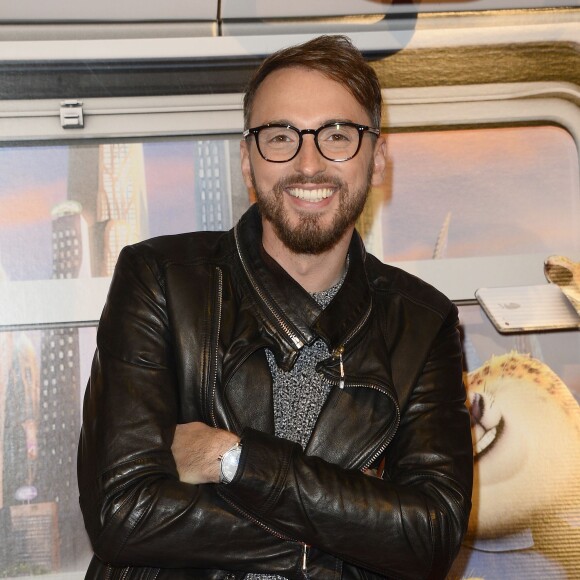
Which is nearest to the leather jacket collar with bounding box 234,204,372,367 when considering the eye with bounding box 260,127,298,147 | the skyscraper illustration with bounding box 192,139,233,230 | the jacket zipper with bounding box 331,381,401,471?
the jacket zipper with bounding box 331,381,401,471

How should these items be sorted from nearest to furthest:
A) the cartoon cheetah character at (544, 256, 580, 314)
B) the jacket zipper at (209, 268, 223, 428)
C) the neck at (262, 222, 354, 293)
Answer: the jacket zipper at (209, 268, 223, 428) < the neck at (262, 222, 354, 293) < the cartoon cheetah character at (544, 256, 580, 314)

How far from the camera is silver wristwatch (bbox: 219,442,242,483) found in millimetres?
2098

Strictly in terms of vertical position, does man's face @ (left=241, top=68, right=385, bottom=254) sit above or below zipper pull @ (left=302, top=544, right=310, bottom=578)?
above

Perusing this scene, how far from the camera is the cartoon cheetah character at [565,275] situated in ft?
10.7

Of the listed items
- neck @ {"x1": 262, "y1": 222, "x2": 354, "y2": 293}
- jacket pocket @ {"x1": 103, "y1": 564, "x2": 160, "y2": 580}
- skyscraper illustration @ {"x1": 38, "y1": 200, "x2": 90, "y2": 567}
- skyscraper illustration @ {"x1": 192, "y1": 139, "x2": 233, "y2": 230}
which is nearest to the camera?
jacket pocket @ {"x1": 103, "y1": 564, "x2": 160, "y2": 580}

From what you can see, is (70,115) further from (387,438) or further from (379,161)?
(387,438)

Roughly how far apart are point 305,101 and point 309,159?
0.56ft

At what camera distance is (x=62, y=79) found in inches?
120

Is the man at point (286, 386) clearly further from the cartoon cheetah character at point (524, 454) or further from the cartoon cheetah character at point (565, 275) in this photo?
the cartoon cheetah character at point (565, 275)

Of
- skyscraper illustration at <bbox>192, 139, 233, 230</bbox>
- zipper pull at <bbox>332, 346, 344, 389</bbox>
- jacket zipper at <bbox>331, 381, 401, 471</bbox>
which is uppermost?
skyscraper illustration at <bbox>192, 139, 233, 230</bbox>

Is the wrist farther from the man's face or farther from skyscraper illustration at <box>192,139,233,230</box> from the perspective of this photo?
skyscraper illustration at <box>192,139,233,230</box>

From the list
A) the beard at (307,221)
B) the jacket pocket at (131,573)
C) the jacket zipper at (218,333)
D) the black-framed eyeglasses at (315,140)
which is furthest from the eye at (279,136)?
the jacket pocket at (131,573)

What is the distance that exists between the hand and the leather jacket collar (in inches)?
10.5

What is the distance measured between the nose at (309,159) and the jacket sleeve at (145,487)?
0.57 meters
